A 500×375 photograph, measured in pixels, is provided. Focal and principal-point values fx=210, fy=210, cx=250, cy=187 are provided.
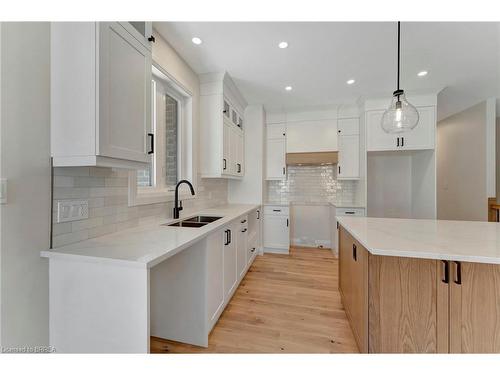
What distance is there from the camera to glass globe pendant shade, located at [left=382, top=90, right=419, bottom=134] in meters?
1.68

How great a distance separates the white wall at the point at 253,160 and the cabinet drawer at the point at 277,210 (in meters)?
0.20

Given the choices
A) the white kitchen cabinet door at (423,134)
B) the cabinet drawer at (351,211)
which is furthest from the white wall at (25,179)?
the white kitchen cabinet door at (423,134)

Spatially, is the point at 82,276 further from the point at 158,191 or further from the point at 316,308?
the point at 316,308

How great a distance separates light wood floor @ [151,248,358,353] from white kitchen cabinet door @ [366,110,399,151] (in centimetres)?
205

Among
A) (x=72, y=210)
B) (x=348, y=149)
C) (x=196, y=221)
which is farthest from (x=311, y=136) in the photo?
(x=72, y=210)

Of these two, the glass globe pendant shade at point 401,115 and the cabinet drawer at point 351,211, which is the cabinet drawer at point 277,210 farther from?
the glass globe pendant shade at point 401,115

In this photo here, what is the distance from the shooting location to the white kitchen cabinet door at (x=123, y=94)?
3.48 ft

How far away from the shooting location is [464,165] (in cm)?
401

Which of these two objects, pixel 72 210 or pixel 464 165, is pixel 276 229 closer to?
pixel 72 210

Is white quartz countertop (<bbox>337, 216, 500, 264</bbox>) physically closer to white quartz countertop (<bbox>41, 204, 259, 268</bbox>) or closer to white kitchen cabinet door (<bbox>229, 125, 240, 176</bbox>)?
white quartz countertop (<bbox>41, 204, 259, 268</bbox>)

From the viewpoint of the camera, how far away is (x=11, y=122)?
0.97 meters

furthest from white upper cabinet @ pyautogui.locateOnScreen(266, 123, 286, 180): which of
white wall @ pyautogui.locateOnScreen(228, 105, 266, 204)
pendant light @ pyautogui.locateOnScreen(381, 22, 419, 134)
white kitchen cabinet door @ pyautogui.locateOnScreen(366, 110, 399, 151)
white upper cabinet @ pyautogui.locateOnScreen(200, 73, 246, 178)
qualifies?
pendant light @ pyautogui.locateOnScreen(381, 22, 419, 134)

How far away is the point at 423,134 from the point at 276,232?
276 cm
